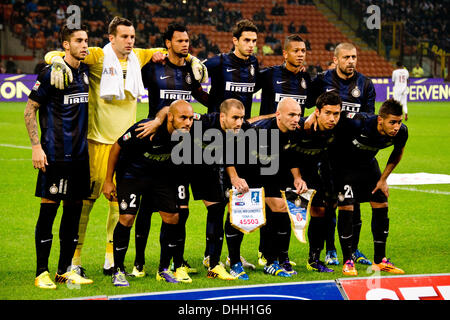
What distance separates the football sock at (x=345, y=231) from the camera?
227 inches

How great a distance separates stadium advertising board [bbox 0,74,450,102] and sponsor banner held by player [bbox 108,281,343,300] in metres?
21.1

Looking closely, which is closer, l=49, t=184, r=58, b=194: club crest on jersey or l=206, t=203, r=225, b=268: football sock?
l=49, t=184, r=58, b=194: club crest on jersey

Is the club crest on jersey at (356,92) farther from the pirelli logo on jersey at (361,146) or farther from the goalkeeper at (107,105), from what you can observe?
the goalkeeper at (107,105)

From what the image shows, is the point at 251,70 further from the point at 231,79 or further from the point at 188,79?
the point at 188,79

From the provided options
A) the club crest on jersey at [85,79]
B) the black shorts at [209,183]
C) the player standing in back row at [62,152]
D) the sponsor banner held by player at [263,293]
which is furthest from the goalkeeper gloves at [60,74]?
the sponsor banner held by player at [263,293]

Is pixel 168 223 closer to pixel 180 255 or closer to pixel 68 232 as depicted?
pixel 180 255

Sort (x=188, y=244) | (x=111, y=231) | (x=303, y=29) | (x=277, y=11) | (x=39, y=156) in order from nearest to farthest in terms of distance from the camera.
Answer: (x=39, y=156) → (x=111, y=231) → (x=188, y=244) → (x=303, y=29) → (x=277, y=11)

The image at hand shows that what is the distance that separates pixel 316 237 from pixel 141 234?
5.23ft

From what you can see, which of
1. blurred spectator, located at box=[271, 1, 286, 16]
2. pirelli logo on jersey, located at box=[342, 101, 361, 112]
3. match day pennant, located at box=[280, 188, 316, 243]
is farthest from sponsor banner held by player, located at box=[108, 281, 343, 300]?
blurred spectator, located at box=[271, 1, 286, 16]

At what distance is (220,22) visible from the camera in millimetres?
35188

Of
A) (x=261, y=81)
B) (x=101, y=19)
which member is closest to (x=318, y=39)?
(x=101, y=19)

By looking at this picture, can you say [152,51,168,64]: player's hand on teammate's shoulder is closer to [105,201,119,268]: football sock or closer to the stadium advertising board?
[105,201,119,268]: football sock

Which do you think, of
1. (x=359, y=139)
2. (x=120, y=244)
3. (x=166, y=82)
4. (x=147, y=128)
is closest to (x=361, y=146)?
(x=359, y=139)

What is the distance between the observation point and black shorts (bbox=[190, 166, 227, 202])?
5770mm
